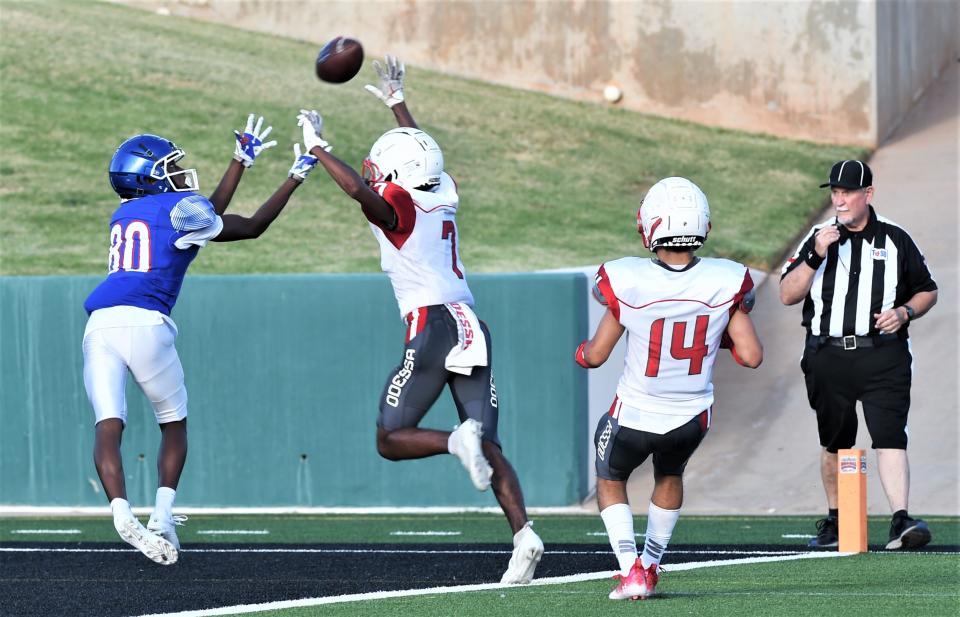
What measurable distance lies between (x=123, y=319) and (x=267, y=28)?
1744cm

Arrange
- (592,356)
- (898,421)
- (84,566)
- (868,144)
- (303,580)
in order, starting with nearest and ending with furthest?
(592,356) < (303,580) < (84,566) < (898,421) < (868,144)

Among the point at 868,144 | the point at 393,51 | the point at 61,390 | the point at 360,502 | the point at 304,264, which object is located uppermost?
the point at 393,51

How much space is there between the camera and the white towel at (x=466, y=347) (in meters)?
6.25

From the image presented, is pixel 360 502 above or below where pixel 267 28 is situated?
below

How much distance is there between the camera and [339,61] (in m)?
7.53

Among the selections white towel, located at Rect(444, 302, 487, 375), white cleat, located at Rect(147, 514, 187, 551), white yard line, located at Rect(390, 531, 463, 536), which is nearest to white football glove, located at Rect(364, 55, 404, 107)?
white towel, located at Rect(444, 302, 487, 375)

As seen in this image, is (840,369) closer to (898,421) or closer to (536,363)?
(898,421)

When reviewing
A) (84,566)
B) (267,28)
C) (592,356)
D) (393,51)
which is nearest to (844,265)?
(592,356)

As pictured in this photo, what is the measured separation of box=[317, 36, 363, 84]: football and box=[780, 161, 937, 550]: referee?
2392 mm

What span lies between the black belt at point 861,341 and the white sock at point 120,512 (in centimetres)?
367

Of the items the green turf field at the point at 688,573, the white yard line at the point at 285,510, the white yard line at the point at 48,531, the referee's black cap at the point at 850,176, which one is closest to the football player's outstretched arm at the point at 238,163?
the green turf field at the point at 688,573

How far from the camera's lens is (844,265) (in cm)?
775

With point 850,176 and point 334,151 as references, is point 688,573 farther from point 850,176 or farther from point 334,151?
point 334,151

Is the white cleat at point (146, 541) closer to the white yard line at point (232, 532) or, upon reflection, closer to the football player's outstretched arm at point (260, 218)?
the football player's outstretched arm at point (260, 218)
